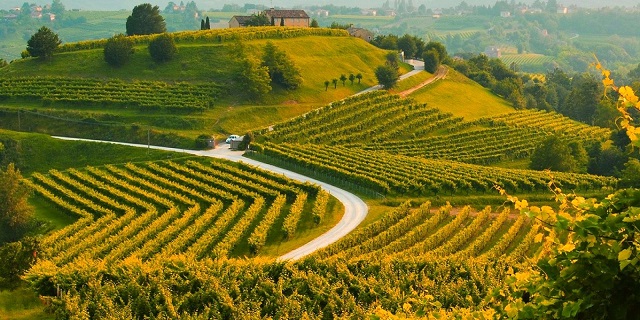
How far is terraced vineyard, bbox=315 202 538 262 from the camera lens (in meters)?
48.6

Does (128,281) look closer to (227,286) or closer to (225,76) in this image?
(227,286)

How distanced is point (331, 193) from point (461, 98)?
216 ft

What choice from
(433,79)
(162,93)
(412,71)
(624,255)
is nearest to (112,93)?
(162,93)

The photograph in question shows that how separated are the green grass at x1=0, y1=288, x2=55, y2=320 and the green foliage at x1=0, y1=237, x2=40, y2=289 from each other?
938 millimetres

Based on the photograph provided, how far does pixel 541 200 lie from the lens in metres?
70.8

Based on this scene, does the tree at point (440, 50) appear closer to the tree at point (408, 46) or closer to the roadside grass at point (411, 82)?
the tree at point (408, 46)

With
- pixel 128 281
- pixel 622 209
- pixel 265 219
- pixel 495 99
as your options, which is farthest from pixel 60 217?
pixel 495 99

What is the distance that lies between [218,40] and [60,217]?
65962 millimetres

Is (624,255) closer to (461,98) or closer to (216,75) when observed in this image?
(216,75)

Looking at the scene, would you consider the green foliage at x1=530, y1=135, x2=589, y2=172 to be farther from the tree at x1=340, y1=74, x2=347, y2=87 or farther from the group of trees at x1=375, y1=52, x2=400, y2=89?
the tree at x1=340, y1=74, x2=347, y2=87

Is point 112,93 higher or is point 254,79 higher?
point 254,79

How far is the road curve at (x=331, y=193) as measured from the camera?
5488 centimetres

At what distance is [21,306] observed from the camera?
41094 mm

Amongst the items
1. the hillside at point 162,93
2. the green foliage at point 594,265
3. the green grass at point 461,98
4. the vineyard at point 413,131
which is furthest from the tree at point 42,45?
the green foliage at point 594,265
